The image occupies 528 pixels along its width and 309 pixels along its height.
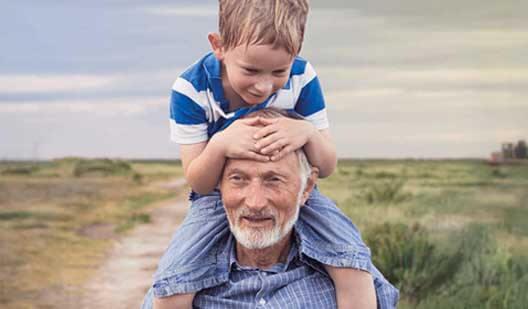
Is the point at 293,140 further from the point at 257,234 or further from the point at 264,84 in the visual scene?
the point at 257,234

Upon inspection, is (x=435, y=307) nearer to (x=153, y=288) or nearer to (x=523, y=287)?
(x=523, y=287)

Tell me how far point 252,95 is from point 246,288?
4.14 feet

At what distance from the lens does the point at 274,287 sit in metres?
6.32

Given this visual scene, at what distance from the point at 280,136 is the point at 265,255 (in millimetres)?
863

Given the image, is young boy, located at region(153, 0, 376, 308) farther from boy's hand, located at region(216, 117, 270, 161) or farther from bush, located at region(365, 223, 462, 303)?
bush, located at region(365, 223, 462, 303)

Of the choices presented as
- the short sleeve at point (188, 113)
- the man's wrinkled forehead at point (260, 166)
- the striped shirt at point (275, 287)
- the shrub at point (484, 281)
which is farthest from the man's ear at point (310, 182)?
the shrub at point (484, 281)

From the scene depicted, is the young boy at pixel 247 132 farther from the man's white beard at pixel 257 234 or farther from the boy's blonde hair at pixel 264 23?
the man's white beard at pixel 257 234

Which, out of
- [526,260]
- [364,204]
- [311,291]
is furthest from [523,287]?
[311,291]

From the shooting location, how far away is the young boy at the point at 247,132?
18.7ft

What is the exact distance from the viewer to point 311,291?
6.37m

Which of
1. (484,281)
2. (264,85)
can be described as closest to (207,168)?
(264,85)

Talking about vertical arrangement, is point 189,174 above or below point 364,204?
above

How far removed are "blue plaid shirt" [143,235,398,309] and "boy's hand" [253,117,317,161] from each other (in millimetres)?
777

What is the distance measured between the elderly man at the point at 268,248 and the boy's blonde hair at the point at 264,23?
2.39 ft
